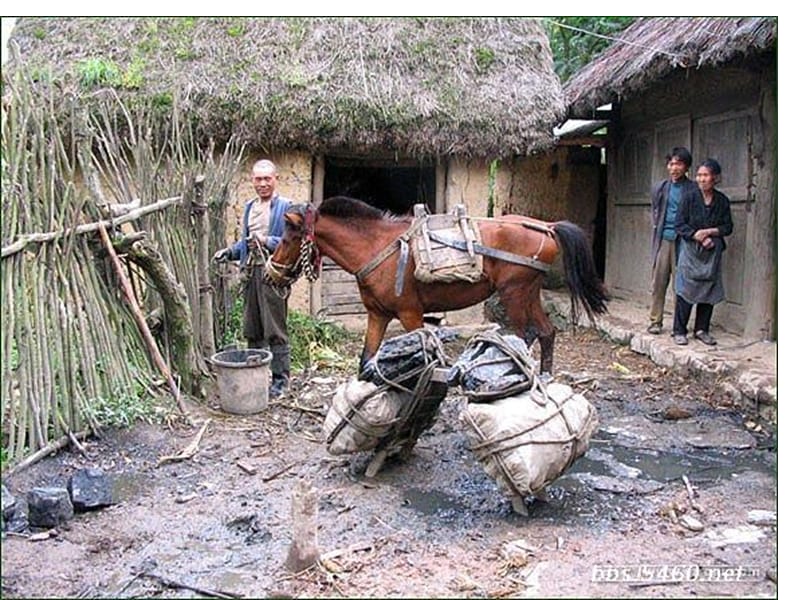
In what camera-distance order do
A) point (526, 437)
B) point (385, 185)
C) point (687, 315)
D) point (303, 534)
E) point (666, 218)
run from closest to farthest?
point (303, 534)
point (526, 437)
point (687, 315)
point (666, 218)
point (385, 185)

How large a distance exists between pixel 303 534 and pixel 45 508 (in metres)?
1.24

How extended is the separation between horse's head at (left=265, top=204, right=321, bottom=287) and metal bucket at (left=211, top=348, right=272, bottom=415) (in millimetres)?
594

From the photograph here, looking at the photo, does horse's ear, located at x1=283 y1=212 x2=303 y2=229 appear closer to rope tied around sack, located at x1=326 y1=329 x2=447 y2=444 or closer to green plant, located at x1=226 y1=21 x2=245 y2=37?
rope tied around sack, located at x1=326 y1=329 x2=447 y2=444

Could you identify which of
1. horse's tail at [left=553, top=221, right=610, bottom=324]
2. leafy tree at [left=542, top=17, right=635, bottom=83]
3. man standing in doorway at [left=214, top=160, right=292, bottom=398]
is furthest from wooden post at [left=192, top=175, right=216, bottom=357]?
leafy tree at [left=542, top=17, right=635, bottom=83]

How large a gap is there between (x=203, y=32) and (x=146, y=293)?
3709mm

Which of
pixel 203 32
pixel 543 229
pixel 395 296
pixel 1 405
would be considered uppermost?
pixel 203 32

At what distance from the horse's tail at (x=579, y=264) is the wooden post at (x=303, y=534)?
127 inches

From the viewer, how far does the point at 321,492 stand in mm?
3869

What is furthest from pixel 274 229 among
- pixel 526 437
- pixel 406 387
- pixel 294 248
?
pixel 526 437

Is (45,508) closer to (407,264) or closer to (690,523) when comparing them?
(407,264)

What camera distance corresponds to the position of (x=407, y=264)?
5.21 meters

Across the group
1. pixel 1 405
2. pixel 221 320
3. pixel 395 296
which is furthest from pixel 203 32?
pixel 1 405

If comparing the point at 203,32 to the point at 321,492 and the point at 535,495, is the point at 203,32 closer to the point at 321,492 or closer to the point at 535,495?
the point at 321,492

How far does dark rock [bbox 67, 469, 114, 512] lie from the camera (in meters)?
3.57
